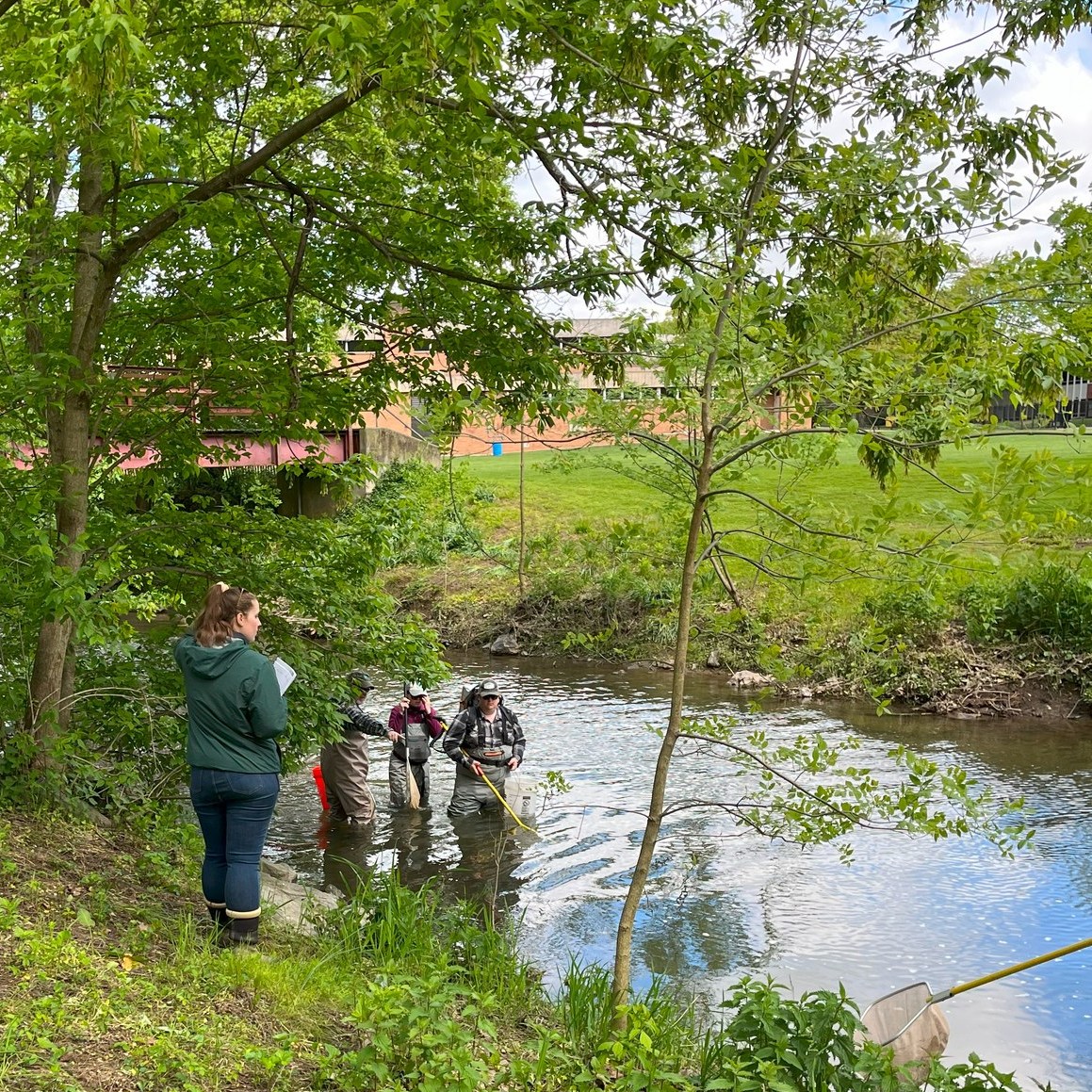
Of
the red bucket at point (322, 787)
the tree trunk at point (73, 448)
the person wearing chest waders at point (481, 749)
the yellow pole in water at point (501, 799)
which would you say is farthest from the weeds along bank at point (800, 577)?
the red bucket at point (322, 787)

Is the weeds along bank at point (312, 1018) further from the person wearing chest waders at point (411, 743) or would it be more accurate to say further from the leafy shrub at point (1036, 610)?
the leafy shrub at point (1036, 610)

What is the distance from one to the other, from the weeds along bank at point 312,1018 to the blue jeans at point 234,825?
241 millimetres

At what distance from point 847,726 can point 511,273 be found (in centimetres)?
1083

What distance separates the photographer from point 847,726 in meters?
16.2

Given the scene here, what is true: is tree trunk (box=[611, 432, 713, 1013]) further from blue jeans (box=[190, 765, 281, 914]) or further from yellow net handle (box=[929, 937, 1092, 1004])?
blue jeans (box=[190, 765, 281, 914])

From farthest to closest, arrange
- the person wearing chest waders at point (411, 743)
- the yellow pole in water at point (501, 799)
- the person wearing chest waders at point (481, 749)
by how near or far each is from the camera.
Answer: the person wearing chest waders at point (411, 743) < the person wearing chest waders at point (481, 749) < the yellow pole in water at point (501, 799)

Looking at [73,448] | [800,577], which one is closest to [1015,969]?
[800,577]

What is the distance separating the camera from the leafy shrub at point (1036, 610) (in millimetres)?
17188

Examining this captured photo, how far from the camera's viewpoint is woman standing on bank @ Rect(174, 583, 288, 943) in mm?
5480

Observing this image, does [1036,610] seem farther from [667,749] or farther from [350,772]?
[667,749]

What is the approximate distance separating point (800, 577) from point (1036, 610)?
14051 millimetres

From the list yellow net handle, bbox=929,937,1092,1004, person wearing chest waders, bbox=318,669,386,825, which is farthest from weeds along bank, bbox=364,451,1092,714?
person wearing chest waders, bbox=318,669,386,825

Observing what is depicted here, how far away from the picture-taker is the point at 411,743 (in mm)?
11883

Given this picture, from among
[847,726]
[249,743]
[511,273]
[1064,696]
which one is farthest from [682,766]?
[249,743]
